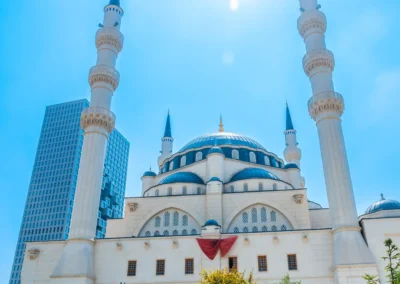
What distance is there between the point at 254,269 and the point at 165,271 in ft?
13.3

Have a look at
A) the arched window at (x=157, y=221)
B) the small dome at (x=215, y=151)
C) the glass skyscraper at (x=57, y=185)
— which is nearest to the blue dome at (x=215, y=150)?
the small dome at (x=215, y=151)

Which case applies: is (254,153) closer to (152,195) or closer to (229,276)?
(152,195)

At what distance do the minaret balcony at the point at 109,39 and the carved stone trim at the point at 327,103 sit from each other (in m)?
12.2

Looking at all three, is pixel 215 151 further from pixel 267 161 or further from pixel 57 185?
pixel 57 185

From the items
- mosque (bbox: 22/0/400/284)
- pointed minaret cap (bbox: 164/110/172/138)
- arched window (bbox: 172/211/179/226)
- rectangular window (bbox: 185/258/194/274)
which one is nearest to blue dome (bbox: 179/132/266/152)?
mosque (bbox: 22/0/400/284)

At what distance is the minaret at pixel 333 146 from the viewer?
17.1 metres

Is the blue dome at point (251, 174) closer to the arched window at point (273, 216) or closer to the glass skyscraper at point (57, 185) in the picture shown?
the arched window at point (273, 216)

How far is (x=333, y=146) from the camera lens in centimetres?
1992

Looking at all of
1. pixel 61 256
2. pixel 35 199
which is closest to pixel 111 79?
pixel 61 256

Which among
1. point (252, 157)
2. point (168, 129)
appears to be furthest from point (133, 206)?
point (168, 129)

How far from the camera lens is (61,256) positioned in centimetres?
1872

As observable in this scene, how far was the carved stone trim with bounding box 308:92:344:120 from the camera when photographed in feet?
68.9

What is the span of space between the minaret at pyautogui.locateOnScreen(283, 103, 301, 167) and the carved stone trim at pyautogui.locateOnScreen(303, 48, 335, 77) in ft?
34.2

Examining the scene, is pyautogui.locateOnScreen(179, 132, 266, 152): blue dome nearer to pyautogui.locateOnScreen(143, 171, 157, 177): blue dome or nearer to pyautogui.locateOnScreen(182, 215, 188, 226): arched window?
pyautogui.locateOnScreen(143, 171, 157, 177): blue dome
